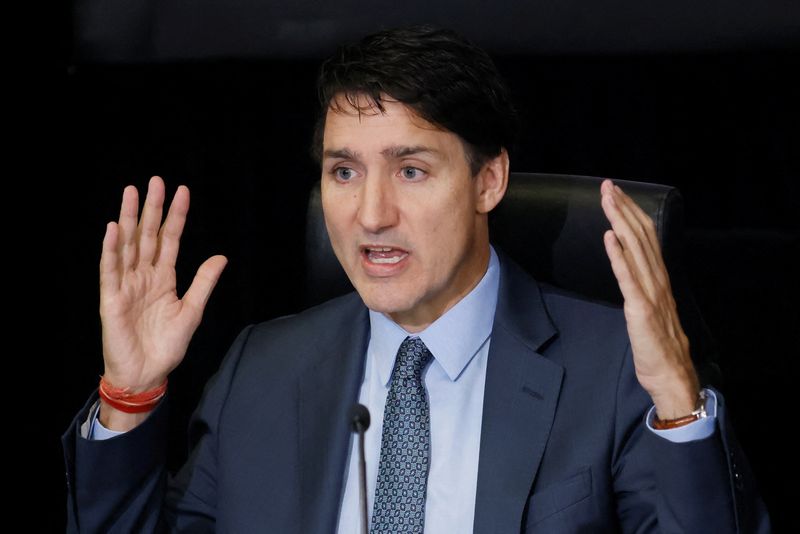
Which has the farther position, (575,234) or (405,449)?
(575,234)

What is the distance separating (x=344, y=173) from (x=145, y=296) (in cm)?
33

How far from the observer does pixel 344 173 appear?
185 centimetres

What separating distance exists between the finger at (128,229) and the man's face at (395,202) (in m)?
0.27

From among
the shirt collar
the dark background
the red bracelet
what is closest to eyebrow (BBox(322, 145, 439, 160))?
the shirt collar

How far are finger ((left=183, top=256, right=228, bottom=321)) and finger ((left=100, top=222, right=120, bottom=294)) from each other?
108 mm

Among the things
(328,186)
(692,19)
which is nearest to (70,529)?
(328,186)

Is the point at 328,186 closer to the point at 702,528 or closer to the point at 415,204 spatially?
the point at 415,204

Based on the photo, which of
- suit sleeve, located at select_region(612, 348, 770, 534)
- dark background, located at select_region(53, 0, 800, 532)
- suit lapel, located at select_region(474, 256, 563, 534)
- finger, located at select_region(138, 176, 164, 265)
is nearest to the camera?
suit sleeve, located at select_region(612, 348, 770, 534)

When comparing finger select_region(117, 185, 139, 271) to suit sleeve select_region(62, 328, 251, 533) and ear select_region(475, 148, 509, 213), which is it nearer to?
suit sleeve select_region(62, 328, 251, 533)

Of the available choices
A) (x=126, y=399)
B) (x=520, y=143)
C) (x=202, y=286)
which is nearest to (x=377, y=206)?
(x=202, y=286)

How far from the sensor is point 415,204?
70.6 inches

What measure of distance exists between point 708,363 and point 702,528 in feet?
1.48

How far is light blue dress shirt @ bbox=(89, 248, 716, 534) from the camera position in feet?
5.87

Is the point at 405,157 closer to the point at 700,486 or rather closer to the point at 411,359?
the point at 411,359
